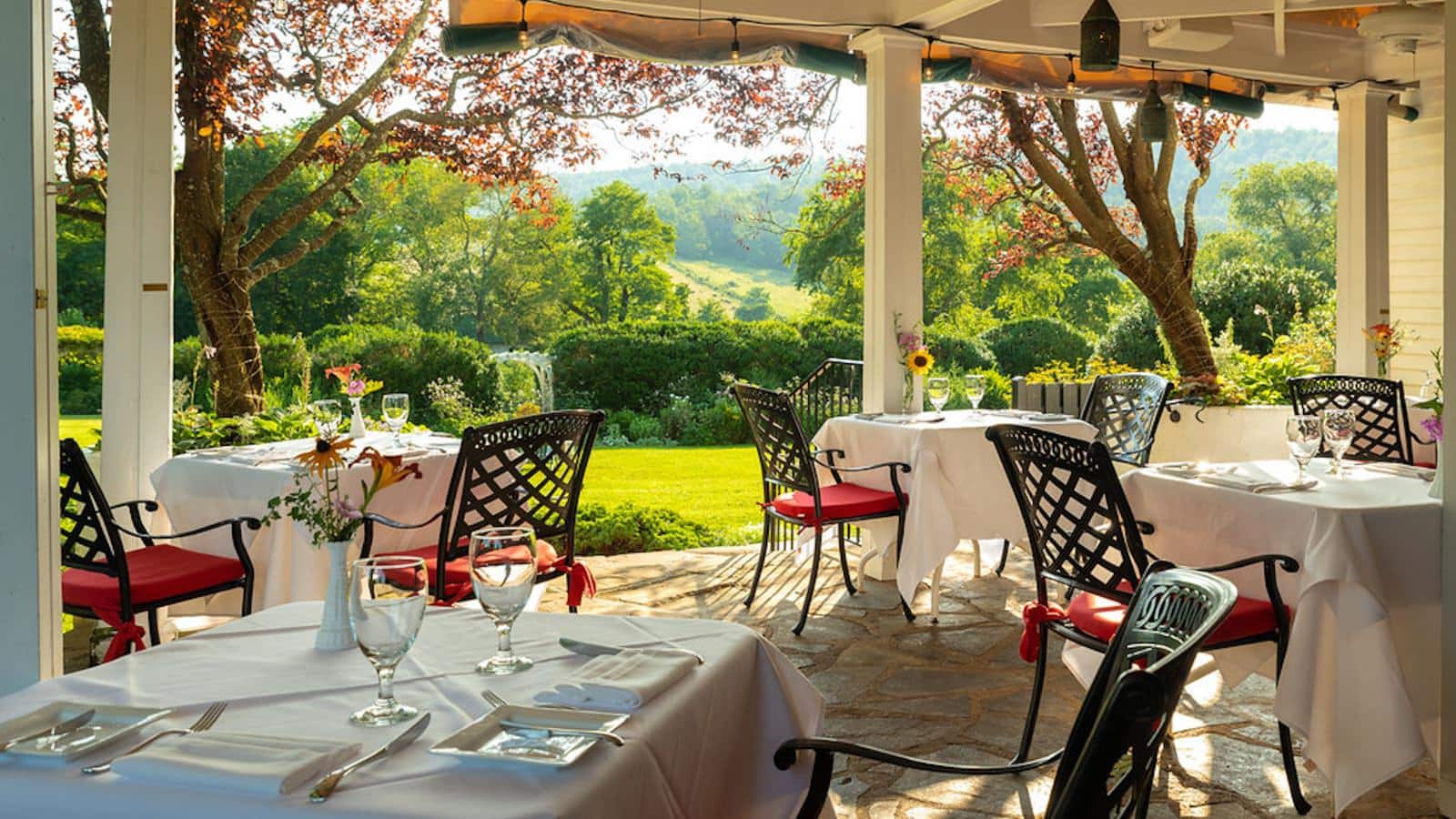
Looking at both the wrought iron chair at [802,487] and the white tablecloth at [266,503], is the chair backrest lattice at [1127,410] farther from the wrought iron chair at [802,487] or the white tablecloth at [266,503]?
the white tablecloth at [266,503]

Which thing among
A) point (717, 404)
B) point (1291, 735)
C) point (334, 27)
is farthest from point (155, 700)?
point (717, 404)

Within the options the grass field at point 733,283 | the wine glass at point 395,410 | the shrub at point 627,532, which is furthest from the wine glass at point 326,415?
the grass field at point 733,283

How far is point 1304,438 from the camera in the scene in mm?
3371

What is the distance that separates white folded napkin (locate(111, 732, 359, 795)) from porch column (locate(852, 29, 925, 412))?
4.81 m

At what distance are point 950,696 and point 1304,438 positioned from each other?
1.42 metres

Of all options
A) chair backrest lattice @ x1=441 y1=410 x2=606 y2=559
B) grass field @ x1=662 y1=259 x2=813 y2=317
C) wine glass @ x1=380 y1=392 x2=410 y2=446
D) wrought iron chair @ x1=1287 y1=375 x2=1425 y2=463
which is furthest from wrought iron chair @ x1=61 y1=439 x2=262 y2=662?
grass field @ x1=662 y1=259 x2=813 y2=317

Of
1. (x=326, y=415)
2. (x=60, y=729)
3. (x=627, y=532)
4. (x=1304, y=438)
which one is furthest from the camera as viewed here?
(x=627, y=532)

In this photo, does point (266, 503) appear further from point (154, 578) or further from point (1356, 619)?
point (1356, 619)

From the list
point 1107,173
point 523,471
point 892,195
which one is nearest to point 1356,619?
point 523,471

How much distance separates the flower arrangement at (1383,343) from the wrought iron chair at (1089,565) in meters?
4.01

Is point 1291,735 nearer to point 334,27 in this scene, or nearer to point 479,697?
point 479,697

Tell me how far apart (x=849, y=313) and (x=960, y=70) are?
31.8 feet

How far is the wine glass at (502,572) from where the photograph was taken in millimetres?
1623

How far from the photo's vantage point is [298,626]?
1920 millimetres
